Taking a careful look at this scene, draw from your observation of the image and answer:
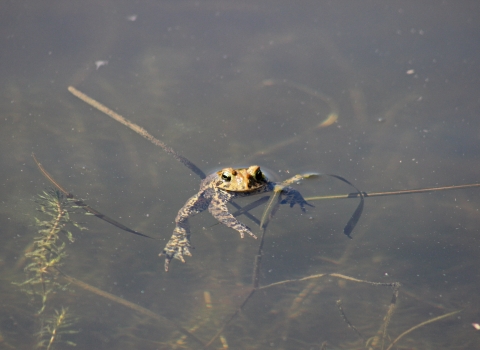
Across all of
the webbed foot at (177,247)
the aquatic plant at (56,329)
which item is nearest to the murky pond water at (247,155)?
the aquatic plant at (56,329)

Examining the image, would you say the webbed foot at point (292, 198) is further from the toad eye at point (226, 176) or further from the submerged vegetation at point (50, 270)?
the submerged vegetation at point (50, 270)

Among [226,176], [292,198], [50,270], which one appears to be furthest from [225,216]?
[50,270]

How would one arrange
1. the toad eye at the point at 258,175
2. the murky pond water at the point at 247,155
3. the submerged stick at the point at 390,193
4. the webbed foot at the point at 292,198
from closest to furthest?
1. the murky pond water at the point at 247,155
2. the toad eye at the point at 258,175
3. the webbed foot at the point at 292,198
4. the submerged stick at the point at 390,193

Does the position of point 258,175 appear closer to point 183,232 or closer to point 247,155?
point 247,155

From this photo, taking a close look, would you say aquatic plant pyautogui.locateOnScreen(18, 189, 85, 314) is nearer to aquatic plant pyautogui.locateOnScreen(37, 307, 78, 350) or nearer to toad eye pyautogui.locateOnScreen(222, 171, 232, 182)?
aquatic plant pyautogui.locateOnScreen(37, 307, 78, 350)

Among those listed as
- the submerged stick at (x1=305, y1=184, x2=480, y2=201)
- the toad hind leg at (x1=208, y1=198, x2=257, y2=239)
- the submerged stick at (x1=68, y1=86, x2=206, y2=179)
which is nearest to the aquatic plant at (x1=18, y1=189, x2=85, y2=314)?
the submerged stick at (x1=68, y1=86, x2=206, y2=179)

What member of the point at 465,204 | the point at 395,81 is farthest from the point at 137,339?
the point at 395,81
